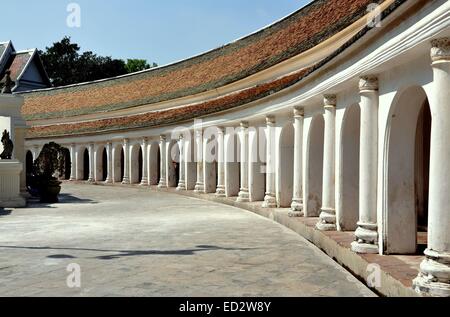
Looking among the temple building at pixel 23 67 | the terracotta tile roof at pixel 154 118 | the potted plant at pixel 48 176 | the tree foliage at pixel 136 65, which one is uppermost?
the tree foliage at pixel 136 65

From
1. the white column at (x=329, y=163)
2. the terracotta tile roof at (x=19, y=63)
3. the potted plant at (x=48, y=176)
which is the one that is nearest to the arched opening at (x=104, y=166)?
the potted plant at (x=48, y=176)

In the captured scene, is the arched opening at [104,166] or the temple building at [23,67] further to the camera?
the temple building at [23,67]

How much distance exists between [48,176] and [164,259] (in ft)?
51.5

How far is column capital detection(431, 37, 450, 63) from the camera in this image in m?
5.84

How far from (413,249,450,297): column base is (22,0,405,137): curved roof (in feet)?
10.7

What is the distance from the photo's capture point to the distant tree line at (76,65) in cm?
7406

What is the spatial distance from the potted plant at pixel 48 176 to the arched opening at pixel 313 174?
43.3 ft

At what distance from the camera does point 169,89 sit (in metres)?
34.8

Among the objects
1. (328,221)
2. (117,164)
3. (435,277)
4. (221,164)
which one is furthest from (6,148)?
(435,277)

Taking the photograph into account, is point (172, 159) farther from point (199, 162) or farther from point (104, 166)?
point (104, 166)

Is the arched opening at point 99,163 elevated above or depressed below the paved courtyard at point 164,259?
above

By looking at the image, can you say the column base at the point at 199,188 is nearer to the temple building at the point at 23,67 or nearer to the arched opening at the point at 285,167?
the arched opening at the point at 285,167

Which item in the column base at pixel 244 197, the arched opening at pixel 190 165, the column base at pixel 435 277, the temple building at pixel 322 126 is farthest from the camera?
→ the arched opening at pixel 190 165

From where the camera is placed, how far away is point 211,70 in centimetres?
3069
